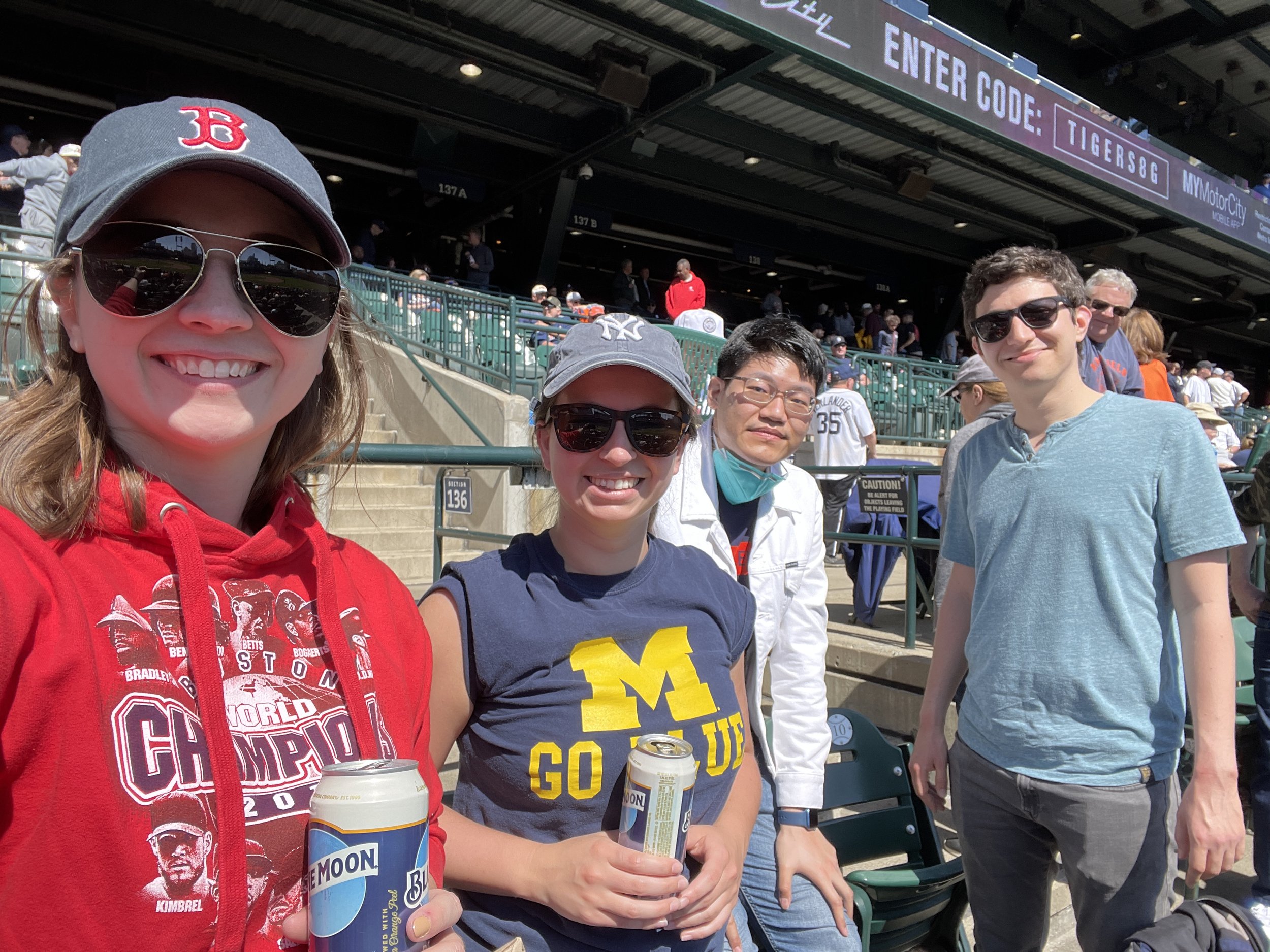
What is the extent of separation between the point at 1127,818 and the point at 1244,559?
5.86ft

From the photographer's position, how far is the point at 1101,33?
16.0m

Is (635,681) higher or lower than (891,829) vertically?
higher

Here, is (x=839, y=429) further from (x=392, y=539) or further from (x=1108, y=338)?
(x=392, y=539)

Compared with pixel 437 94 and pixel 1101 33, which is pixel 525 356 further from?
pixel 1101 33

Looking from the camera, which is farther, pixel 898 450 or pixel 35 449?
pixel 898 450

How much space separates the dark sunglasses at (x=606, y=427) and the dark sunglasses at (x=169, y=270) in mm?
588

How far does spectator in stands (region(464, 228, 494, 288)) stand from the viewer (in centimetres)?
1488

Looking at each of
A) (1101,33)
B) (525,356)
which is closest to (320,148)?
(525,356)

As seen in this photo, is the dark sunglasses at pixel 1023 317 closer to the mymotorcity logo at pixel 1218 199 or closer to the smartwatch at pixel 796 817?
the smartwatch at pixel 796 817

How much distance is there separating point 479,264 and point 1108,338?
480 inches

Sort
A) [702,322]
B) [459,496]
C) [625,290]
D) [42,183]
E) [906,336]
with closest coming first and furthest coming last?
[459,496] < [702,322] < [42,183] < [625,290] < [906,336]

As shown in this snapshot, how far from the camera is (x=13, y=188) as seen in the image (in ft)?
31.1

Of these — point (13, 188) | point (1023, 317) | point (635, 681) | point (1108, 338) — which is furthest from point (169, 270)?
point (13, 188)

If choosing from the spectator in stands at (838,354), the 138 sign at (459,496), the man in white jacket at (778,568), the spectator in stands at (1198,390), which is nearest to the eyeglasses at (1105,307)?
the man in white jacket at (778,568)
